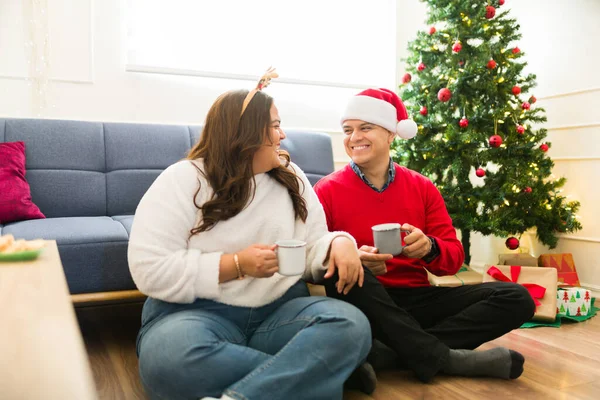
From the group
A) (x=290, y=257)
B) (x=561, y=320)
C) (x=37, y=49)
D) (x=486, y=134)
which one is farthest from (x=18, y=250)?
(x=486, y=134)

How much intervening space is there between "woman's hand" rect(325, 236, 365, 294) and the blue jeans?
91 millimetres

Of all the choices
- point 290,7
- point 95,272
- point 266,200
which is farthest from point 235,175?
point 290,7

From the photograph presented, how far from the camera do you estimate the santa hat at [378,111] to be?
7.30ft

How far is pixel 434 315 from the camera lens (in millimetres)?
2002

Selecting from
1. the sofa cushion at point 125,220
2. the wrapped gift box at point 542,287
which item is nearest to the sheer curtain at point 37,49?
the sofa cushion at point 125,220

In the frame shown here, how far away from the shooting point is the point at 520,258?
10.4 feet

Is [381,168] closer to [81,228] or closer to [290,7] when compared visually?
[81,228]

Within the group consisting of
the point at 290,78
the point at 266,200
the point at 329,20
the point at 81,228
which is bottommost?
the point at 81,228

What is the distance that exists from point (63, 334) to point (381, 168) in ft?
5.32

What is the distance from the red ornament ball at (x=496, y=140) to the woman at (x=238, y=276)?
5.69 ft

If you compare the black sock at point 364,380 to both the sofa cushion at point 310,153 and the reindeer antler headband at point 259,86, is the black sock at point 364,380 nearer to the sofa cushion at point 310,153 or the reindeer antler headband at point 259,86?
the reindeer antler headband at point 259,86

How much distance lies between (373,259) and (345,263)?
0.64 feet

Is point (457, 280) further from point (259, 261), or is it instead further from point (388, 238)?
point (259, 261)

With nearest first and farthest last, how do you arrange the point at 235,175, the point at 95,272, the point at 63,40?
1. the point at 235,175
2. the point at 95,272
3. the point at 63,40
